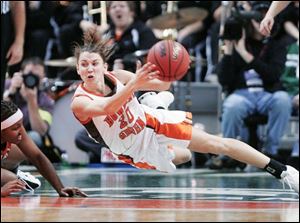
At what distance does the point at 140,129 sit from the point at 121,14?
5.88m

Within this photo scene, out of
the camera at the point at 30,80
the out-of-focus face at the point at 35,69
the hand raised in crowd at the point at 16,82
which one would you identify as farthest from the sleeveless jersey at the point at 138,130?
the out-of-focus face at the point at 35,69

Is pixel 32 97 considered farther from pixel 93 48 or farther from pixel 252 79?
pixel 93 48

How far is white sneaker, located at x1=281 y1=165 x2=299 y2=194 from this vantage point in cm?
571

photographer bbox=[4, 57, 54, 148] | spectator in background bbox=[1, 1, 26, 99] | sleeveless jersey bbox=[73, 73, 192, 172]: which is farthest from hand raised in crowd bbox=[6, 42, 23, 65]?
photographer bbox=[4, 57, 54, 148]

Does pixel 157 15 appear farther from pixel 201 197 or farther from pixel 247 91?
pixel 201 197

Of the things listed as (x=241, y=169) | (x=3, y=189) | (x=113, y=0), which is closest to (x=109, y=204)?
(x=3, y=189)

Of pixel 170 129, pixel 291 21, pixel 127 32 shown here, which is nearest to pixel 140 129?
pixel 170 129

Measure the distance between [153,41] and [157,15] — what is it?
3.46ft

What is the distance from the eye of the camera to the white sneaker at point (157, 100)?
20.7 ft

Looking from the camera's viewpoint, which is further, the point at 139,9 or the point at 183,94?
the point at 139,9

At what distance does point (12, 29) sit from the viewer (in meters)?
7.03

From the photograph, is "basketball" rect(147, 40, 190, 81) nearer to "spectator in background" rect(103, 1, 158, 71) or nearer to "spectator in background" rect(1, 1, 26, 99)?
"spectator in background" rect(1, 1, 26, 99)

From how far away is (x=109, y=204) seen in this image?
5.07m

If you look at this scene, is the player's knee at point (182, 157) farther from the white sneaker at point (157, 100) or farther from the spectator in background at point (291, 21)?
the spectator in background at point (291, 21)
